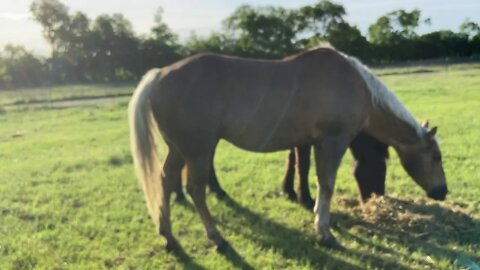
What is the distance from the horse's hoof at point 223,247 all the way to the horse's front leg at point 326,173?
2.90 ft

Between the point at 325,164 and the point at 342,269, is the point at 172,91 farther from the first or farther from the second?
the point at 342,269

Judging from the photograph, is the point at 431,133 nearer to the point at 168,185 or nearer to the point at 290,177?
the point at 290,177

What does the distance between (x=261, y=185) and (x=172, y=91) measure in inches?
110

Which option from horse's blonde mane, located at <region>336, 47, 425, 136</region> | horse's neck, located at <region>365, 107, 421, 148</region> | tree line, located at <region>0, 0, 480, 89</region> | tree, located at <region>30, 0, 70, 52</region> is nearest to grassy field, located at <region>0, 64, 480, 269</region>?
horse's neck, located at <region>365, 107, 421, 148</region>

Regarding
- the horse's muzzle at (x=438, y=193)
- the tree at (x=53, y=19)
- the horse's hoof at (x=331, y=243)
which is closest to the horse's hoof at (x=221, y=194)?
the horse's hoof at (x=331, y=243)

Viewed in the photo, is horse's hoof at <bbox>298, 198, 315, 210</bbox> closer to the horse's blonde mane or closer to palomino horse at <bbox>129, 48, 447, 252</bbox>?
palomino horse at <bbox>129, 48, 447, 252</bbox>

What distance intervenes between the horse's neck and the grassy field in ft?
2.41

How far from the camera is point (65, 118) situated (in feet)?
58.1

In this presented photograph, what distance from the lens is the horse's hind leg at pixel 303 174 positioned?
5.80m

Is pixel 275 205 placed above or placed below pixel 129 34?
below

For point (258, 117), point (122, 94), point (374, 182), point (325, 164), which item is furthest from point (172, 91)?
point (122, 94)

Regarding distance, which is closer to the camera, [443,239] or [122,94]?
[443,239]

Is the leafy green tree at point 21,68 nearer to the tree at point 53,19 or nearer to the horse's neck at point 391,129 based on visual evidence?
the tree at point 53,19

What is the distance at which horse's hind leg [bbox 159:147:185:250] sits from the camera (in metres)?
4.87
